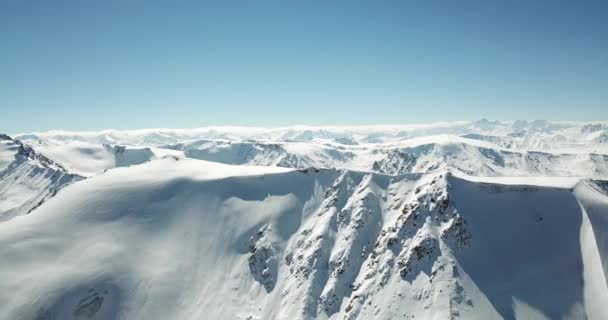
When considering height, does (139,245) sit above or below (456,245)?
below

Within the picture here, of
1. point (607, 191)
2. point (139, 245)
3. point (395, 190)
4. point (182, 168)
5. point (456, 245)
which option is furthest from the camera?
point (182, 168)

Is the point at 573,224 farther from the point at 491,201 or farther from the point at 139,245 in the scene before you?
the point at 139,245

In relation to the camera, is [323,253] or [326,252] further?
[326,252]

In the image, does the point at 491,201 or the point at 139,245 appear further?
the point at 139,245

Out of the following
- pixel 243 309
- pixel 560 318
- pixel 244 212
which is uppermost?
pixel 244 212

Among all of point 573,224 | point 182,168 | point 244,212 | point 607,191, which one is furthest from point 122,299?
point 607,191

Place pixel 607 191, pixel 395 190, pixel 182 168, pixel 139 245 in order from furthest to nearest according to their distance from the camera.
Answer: pixel 182 168 < pixel 395 190 < pixel 139 245 < pixel 607 191
